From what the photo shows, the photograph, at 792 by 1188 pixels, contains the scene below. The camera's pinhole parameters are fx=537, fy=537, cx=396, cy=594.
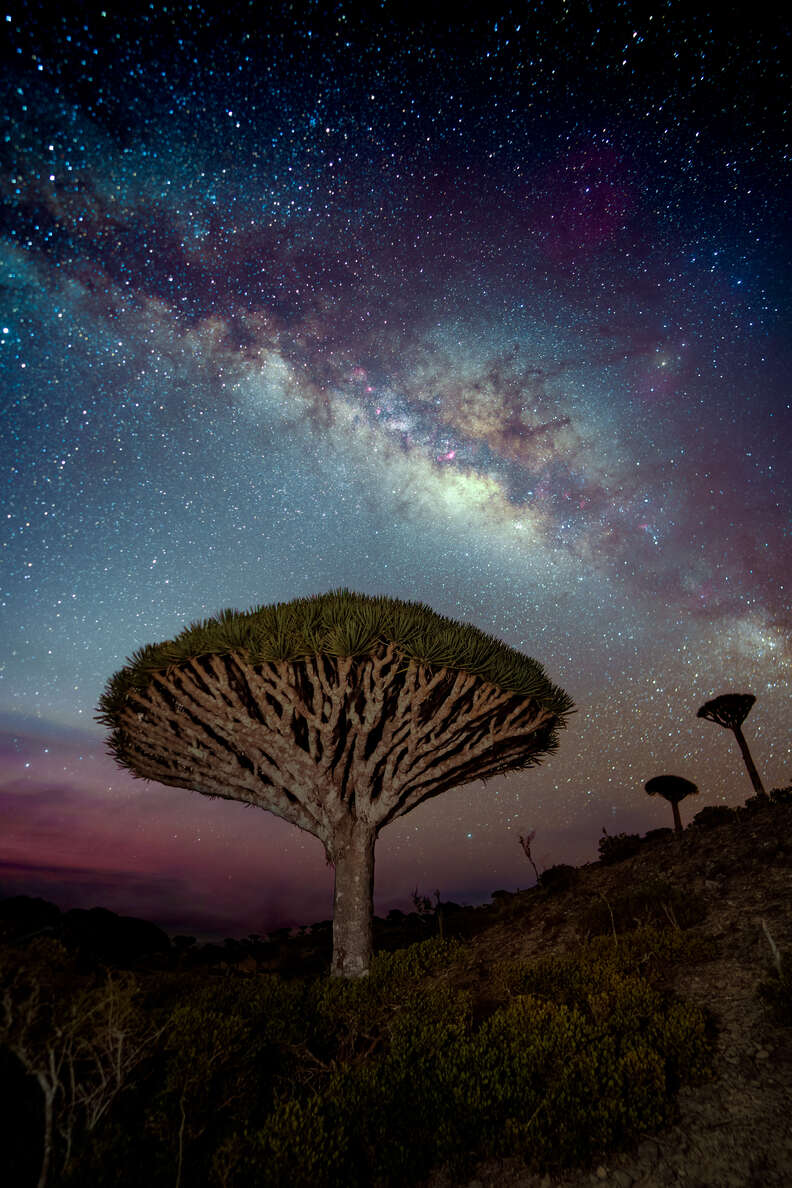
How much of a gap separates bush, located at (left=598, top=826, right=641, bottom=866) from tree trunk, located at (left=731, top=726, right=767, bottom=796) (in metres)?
5.08

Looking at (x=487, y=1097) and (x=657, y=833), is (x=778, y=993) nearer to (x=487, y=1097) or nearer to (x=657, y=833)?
(x=487, y=1097)

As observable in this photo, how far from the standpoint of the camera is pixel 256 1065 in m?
6.09

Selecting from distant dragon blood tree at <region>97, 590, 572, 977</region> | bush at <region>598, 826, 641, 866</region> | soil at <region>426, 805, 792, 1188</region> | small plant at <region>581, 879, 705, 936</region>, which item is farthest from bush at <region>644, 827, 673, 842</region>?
distant dragon blood tree at <region>97, 590, 572, 977</region>

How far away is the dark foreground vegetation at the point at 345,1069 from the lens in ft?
14.9

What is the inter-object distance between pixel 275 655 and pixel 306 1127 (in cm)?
610

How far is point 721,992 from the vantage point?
6914 millimetres

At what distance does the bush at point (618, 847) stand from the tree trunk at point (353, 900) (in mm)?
10027

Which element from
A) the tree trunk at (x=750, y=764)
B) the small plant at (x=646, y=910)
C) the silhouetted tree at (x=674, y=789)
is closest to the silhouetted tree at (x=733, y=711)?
the tree trunk at (x=750, y=764)

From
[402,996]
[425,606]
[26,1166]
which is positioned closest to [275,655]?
[425,606]

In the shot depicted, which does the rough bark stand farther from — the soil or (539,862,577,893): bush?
(539,862,577,893): bush

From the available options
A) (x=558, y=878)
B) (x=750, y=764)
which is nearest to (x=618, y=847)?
(x=558, y=878)

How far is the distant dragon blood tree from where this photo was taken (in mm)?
9648

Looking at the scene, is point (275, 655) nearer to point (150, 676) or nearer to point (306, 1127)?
point (150, 676)

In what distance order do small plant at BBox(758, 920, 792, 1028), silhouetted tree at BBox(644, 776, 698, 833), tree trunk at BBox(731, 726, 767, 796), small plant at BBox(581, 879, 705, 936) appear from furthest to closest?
silhouetted tree at BBox(644, 776, 698, 833) < tree trunk at BBox(731, 726, 767, 796) < small plant at BBox(581, 879, 705, 936) < small plant at BBox(758, 920, 792, 1028)
